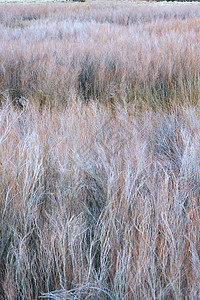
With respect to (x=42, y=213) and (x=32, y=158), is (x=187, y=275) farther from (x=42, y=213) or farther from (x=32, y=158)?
(x=32, y=158)

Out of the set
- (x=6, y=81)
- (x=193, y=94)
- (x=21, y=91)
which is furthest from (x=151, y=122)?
(x=6, y=81)

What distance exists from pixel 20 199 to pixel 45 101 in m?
1.14

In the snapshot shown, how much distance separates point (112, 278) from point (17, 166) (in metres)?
0.45

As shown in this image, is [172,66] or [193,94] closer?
[193,94]

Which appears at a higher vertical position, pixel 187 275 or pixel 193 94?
pixel 193 94

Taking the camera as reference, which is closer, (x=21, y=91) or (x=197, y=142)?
(x=197, y=142)

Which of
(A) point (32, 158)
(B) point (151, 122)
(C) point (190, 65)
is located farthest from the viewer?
(C) point (190, 65)

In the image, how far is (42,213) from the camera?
76cm

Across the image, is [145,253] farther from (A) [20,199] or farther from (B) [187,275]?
(A) [20,199]

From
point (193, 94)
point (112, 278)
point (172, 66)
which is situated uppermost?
point (172, 66)

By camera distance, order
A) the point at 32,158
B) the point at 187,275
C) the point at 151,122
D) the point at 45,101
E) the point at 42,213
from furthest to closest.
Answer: the point at 45,101, the point at 151,122, the point at 32,158, the point at 42,213, the point at 187,275

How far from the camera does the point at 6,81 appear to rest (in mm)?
2016

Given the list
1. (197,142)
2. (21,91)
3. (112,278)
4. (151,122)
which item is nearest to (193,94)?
(151,122)

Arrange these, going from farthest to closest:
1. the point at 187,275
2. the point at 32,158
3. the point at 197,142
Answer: the point at 197,142 → the point at 32,158 → the point at 187,275
